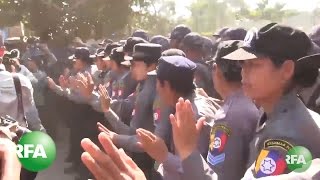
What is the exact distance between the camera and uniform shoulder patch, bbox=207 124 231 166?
7.72 feet

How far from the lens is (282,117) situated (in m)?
2.06

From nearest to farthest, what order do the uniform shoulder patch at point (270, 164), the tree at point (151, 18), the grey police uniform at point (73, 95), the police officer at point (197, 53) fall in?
the uniform shoulder patch at point (270, 164) < the police officer at point (197, 53) < the grey police uniform at point (73, 95) < the tree at point (151, 18)

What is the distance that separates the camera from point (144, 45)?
4379 millimetres

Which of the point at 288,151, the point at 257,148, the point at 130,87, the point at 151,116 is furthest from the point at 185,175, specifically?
the point at 130,87

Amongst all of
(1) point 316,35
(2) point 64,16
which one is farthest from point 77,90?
(2) point 64,16

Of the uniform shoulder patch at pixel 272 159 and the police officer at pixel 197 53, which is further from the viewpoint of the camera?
the police officer at pixel 197 53

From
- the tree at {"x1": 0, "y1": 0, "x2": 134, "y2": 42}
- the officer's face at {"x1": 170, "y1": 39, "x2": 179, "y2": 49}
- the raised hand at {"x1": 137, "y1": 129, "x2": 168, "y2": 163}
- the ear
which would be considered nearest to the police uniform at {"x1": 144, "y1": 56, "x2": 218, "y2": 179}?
the raised hand at {"x1": 137, "y1": 129, "x2": 168, "y2": 163}

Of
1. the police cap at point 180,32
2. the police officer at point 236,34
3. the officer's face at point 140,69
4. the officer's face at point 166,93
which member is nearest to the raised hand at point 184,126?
the officer's face at point 166,93

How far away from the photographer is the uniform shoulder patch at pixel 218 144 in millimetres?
2354

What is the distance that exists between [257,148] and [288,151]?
24cm

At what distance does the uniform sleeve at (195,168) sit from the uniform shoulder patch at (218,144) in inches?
5.4

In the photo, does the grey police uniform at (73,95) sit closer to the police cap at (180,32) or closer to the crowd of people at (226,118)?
the police cap at (180,32)

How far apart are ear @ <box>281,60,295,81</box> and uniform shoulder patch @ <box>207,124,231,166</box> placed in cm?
38

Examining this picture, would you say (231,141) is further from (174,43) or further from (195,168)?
(174,43)
